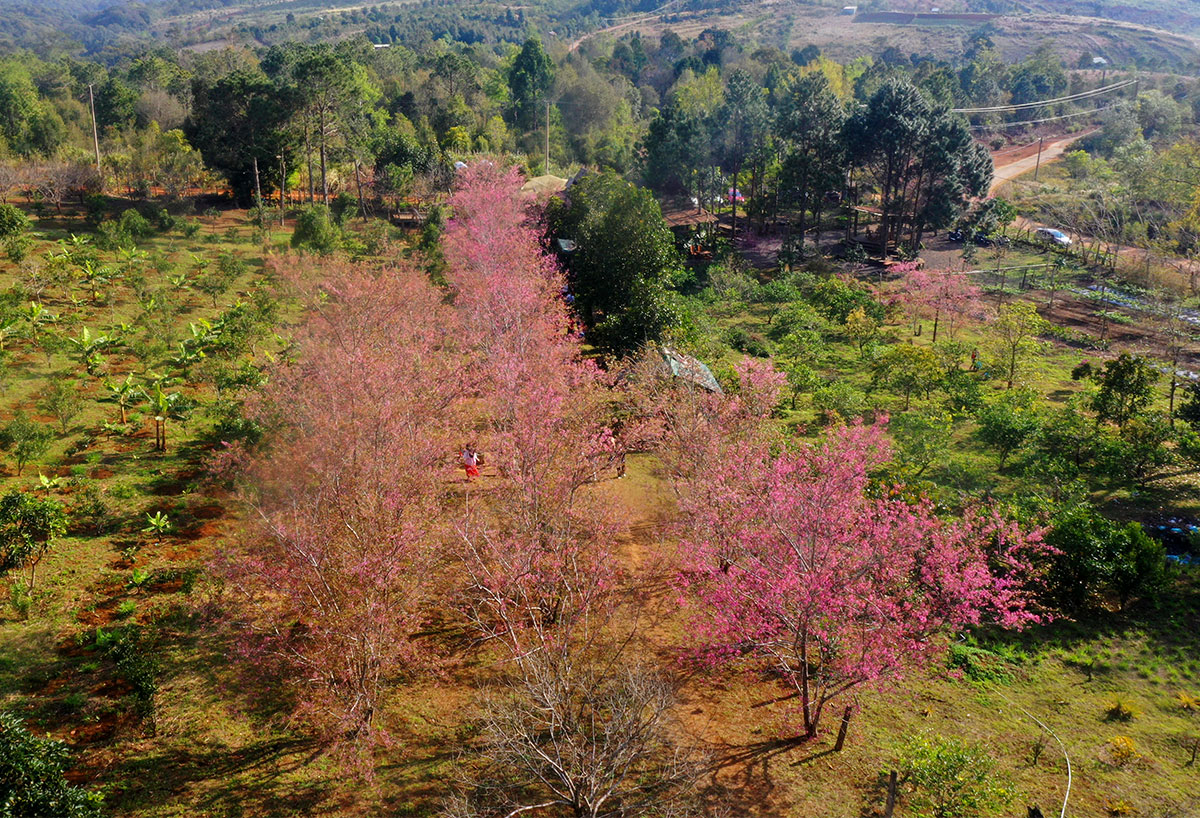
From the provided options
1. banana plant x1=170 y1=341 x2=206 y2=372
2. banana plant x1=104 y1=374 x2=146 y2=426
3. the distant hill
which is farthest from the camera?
the distant hill

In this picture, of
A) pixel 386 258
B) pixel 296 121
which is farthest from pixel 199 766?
pixel 296 121

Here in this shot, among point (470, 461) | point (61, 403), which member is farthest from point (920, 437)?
point (61, 403)

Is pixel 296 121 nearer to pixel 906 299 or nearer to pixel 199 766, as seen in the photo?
pixel 906 299

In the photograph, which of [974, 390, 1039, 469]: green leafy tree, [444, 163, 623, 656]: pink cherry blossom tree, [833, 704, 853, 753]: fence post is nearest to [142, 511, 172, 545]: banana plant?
[444, 163, 623, 656]: pink cherry blossom tree

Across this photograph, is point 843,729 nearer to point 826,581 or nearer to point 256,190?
point 826,581

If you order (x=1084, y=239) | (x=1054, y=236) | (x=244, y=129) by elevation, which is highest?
(x=244, y=129)

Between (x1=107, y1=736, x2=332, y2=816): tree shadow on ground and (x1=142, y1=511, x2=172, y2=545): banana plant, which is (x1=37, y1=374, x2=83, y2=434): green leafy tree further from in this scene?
(x1=107, y1=736, x2=332, y2=816): tree shadow on ground
